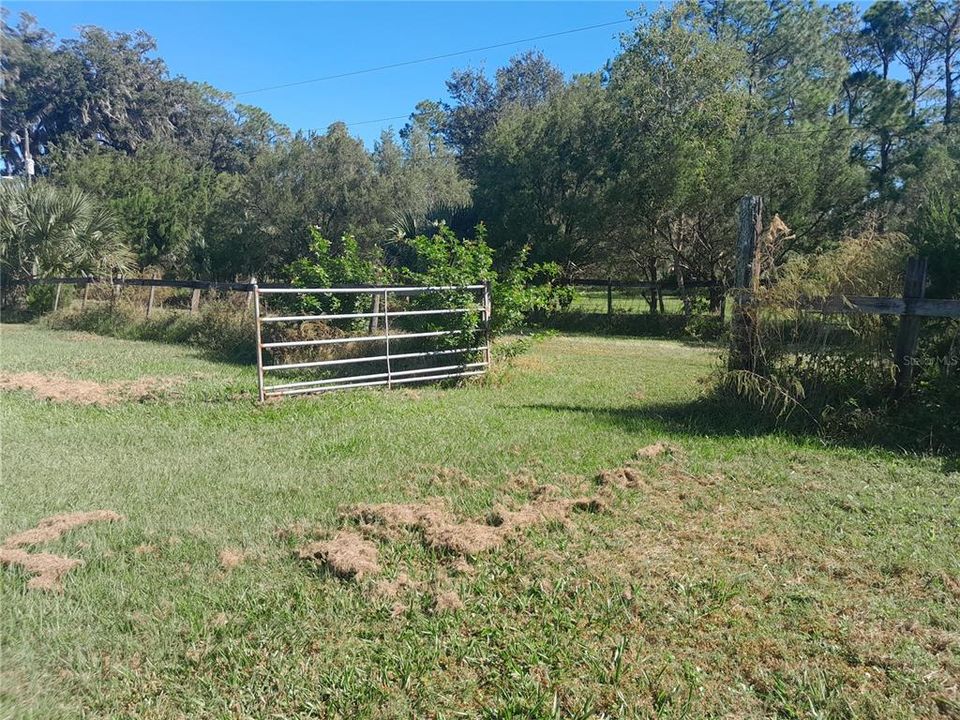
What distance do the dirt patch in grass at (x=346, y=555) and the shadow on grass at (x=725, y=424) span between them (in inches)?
149

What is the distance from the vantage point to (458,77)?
52219 millimetres

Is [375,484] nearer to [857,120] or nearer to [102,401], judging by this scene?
[102,401]

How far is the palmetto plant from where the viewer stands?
18.3 metres

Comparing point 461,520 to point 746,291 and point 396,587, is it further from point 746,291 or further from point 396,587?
point 746,291

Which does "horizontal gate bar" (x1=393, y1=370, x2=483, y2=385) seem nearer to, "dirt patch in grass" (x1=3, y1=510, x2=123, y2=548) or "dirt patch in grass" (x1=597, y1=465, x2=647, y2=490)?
"dirt patch in grass" (x1=597, y1=465, x2=647, y2=490)

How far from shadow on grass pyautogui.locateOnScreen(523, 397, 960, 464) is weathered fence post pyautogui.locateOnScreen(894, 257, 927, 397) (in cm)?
69

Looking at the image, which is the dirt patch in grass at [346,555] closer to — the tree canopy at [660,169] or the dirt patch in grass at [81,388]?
the dirt patch in grass at [81,388]

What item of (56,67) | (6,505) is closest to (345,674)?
(6,505)

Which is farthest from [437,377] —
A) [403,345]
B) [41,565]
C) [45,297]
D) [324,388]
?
[45,297]

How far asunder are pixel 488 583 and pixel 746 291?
16.8ft

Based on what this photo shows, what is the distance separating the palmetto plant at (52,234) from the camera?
18312mm

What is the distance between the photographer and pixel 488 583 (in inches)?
145

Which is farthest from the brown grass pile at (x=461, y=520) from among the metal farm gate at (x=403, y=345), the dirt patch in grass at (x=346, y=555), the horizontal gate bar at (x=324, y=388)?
the metal farm gate at (x=403, y=345)

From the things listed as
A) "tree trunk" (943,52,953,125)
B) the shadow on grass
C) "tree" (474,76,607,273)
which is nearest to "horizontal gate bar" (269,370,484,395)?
the shadow on grass
